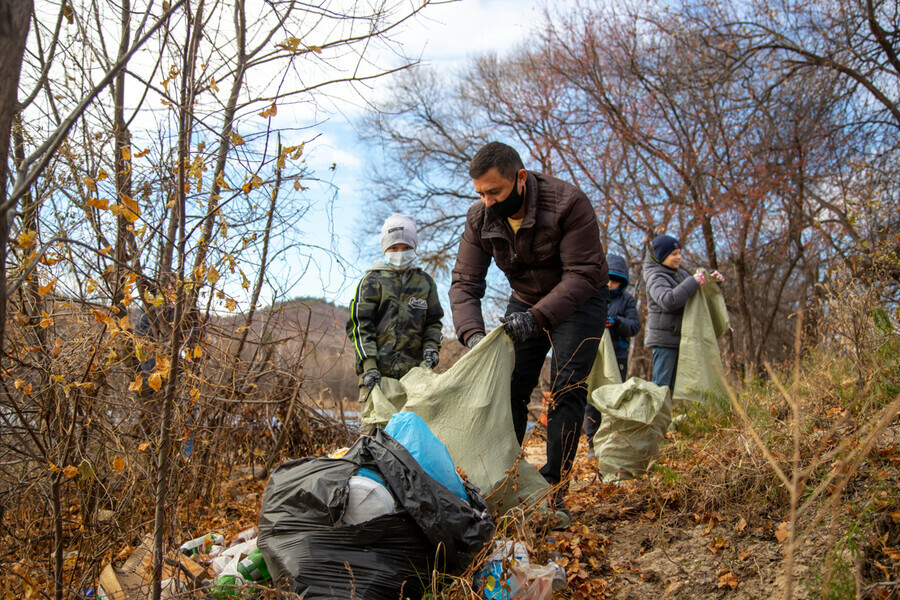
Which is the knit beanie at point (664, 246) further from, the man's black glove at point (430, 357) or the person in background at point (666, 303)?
the man's black glove at point (430, 357)

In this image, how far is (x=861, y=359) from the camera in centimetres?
337

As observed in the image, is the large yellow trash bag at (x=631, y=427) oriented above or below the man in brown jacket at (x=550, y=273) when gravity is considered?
below

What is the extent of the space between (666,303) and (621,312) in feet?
1.16

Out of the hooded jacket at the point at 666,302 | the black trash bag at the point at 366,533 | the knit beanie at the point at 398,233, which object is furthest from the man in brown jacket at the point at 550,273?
the hooded jacket at the point at 666,302

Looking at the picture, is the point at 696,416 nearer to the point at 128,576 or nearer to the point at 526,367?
the point at 526,367

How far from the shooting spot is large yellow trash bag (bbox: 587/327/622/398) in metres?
4.58

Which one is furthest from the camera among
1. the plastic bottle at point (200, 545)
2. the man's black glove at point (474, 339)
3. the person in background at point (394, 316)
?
the person in background at point (394, 316)

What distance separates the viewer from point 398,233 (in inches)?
163

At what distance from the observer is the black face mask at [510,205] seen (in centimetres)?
306

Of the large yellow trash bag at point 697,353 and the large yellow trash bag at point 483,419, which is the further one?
the large yellow trash bag at point 697,353

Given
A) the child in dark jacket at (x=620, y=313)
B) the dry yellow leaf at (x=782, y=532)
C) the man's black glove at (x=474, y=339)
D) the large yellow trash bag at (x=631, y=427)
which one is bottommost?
the dry yellow leaf at (x=782, y=532)

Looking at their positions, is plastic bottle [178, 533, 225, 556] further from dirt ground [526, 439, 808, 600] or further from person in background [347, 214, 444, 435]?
dirt ground [526, 439, 808, 600]

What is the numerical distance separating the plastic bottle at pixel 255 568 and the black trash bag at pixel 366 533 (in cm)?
12

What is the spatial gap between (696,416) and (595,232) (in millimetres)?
2021
